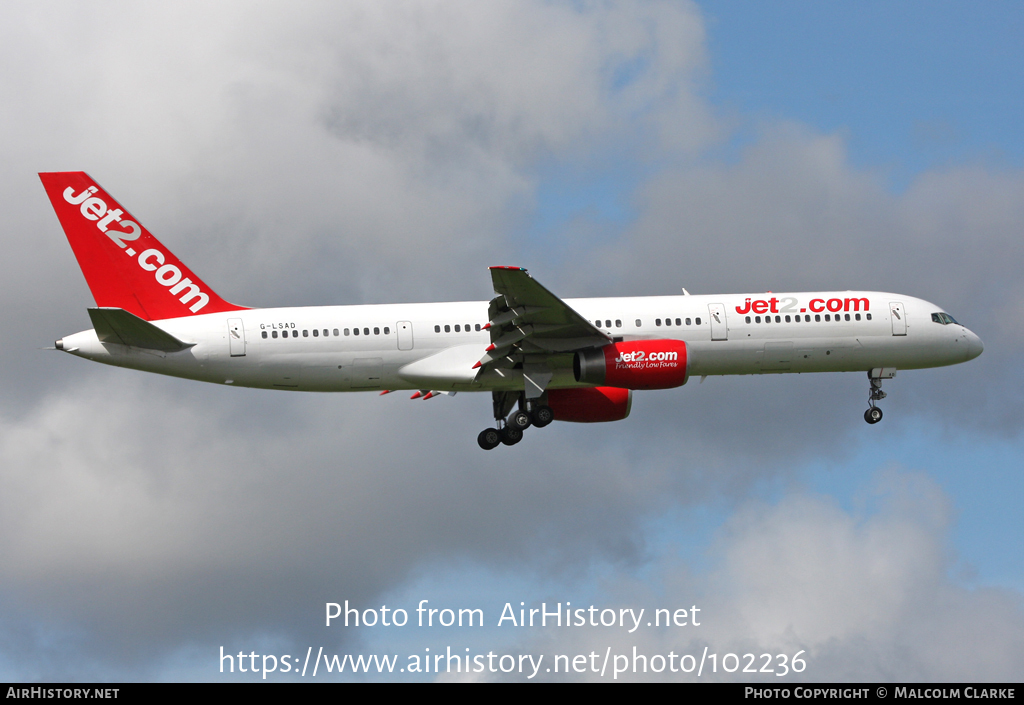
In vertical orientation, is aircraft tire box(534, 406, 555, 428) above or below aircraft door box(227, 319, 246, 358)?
below

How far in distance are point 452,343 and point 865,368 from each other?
58.1ft

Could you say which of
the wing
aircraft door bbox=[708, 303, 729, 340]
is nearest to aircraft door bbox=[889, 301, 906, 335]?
aircraft door bbox=[708, 303, 729, 340]

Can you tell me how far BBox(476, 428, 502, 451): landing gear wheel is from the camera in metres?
49.1

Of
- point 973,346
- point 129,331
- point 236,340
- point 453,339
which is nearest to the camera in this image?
point 129,331

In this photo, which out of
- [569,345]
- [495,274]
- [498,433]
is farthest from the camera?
[498,433]

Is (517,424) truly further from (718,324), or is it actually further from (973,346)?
(973,346)

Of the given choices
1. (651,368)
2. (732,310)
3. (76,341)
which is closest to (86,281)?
(76,341)

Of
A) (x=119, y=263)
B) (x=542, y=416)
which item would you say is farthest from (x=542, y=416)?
(x=119, y=263)

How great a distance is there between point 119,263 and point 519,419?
682 inches

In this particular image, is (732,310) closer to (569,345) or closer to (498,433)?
(569,345)

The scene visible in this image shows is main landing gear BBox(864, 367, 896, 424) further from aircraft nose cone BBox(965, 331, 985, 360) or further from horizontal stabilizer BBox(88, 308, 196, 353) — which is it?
horizontal stabilizer BBox(88, 308, 196, 353)

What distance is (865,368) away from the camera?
49781 mm

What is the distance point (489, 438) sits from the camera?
161 feet

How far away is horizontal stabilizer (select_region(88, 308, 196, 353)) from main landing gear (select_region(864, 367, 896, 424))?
2839 centimetres
